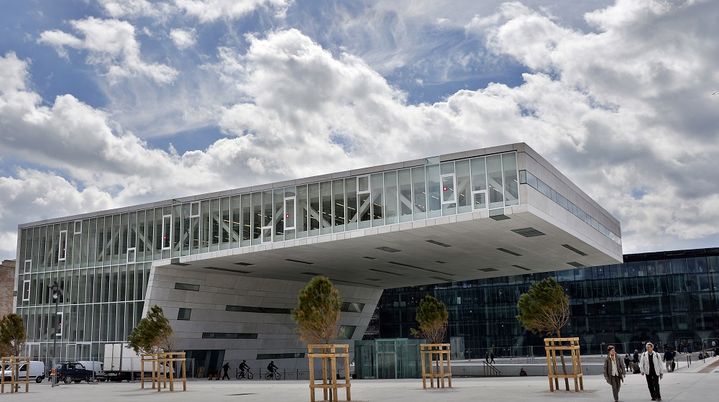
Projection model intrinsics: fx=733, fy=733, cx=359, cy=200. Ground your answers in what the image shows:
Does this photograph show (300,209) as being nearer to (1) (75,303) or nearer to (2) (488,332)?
(1) (75,303)

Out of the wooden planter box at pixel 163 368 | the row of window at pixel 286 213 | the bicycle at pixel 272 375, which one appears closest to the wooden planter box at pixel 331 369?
the wooden planter box at pixel 163 368

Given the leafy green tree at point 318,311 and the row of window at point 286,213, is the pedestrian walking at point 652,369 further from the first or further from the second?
the row of window at point 286,213

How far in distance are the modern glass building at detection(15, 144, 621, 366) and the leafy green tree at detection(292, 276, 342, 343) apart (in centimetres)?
1562

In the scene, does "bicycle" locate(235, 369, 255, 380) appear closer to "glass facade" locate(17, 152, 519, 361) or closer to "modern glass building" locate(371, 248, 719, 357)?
"glass facade" locate(17, 152, 519, 361)

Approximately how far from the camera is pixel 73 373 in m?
52.2

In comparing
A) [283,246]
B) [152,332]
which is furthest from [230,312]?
[152,332]

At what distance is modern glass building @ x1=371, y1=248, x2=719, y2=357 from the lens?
9781 centimetres

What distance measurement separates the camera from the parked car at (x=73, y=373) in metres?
52.1

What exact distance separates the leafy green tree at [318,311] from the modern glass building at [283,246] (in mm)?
15617

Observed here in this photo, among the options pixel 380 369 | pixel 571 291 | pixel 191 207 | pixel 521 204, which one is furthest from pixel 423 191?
pixel 571 291

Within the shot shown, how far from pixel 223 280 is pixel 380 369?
15598mm

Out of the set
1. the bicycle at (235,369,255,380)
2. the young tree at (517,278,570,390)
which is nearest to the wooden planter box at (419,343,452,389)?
the young tree at (517,278,570,390)

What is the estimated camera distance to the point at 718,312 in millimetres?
96625

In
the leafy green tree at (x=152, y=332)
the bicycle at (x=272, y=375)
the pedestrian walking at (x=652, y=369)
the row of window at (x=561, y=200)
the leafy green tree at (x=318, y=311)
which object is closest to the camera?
the pedestrian walking at (x=652, y=369)
